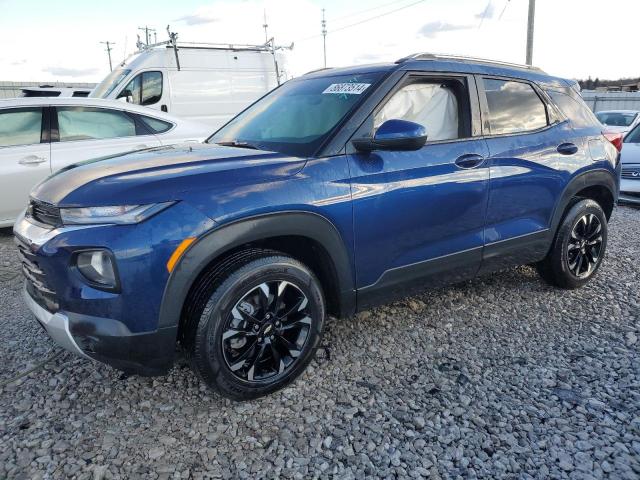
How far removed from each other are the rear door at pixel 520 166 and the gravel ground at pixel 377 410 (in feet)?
1.83

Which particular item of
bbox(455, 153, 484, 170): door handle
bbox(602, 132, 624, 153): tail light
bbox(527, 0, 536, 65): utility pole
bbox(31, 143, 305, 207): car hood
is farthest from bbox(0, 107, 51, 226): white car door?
bbox(527, 0, 536, 65): utility pole

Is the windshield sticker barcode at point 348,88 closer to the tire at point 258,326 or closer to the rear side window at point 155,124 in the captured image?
the tire at point 258,326

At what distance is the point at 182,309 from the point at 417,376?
139cm

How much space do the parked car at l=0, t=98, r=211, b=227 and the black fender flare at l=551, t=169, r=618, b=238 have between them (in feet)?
13.5

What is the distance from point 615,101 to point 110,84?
25.2 m

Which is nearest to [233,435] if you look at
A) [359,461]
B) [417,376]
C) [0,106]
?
[359,461]

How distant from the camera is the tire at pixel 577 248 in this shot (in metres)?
3.92

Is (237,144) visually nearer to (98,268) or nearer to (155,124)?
(98,268)

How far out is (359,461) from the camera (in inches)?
88.2

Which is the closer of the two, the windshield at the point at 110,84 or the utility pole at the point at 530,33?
the windshield at the point at 110,84

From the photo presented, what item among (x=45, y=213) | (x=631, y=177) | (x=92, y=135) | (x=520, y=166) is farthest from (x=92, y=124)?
(x=631, y=177)

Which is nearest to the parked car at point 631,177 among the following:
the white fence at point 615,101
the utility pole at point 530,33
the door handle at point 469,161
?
the door handle at point 469,161

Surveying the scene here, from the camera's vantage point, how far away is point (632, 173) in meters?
8.01

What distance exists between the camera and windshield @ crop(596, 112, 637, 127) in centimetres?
1464
